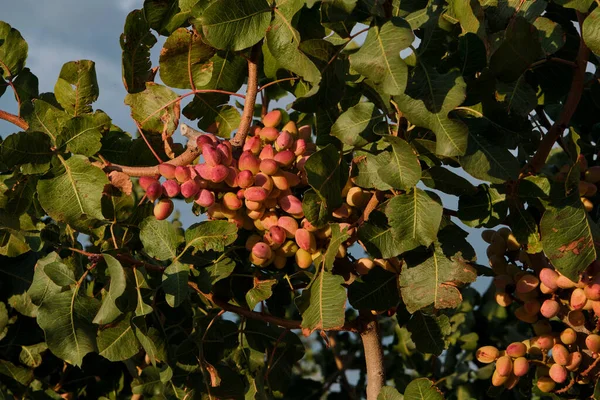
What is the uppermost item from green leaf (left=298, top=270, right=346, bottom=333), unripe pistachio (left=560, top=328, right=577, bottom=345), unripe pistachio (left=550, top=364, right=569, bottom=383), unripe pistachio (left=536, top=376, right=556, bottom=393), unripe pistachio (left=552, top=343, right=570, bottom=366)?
green leaf (left=298, top=270, right=346, bottom=333)

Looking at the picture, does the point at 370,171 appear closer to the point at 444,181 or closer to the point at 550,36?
the point at 444,181

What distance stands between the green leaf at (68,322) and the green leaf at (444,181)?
0.59 meters

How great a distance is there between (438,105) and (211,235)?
1.47 feet

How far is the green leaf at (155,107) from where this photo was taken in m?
1.36

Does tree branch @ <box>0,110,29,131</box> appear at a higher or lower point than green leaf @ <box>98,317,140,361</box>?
higher

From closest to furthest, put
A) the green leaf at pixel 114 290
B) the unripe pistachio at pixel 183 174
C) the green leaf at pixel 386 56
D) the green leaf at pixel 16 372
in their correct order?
the green leaf at pixel 386 56
the green leaf at pixel 114 290
the unripe pistachio at pixel 183 174
the green leaf at pixel 16 372

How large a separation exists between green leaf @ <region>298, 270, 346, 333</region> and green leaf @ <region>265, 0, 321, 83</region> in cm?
31

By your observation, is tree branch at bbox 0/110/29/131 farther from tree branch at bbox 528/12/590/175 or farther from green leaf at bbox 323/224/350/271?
tree branch at bbox 528/12/590/175

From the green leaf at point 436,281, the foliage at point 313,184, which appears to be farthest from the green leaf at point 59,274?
the green leaf at point 436,281

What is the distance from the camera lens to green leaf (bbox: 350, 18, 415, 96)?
946 millimetres

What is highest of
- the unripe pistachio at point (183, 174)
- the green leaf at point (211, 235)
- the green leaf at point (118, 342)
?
the unripe pistachio at point (183, 174)

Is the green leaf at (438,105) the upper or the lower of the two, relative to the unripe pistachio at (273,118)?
upper

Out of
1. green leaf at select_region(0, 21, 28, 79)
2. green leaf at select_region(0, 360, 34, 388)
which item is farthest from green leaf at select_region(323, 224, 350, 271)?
green leaf at select_region(0, 360, 34, 388)

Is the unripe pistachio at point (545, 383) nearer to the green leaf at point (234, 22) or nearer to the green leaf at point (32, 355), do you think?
the green leaf at point (234, 22)
